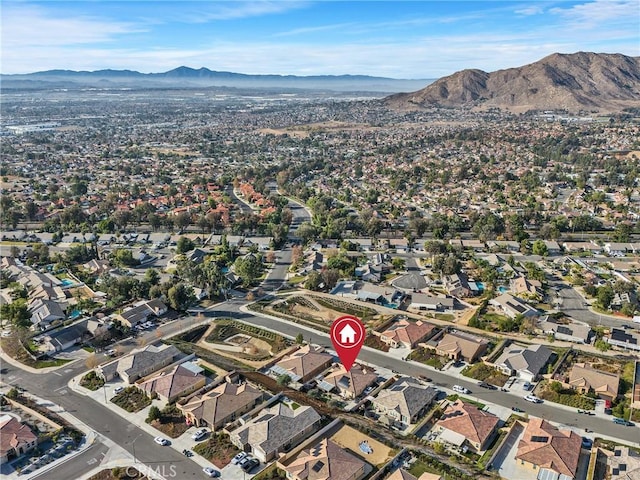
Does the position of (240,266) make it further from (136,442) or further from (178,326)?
(136,442)

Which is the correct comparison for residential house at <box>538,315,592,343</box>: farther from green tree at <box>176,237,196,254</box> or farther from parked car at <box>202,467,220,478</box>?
green tree at <box>176,237,196,254</box>

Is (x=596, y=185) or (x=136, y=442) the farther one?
(x=596, y=185)

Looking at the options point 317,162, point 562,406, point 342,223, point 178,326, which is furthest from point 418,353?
point 317,162

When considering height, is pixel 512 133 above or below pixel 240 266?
above

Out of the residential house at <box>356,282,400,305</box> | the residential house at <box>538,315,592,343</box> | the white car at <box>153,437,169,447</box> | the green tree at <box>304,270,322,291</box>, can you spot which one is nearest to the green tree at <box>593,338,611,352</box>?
the residential house at <box>538,315,592,343</box>

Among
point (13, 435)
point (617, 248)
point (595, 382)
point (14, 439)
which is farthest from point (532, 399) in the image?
point (617, 248)

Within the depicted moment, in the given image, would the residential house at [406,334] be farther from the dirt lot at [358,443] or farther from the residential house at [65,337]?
the residential house at [65,337]

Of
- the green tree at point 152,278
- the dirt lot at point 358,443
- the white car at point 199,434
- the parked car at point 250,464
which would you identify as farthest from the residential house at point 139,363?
the dirt lot at point 358,443
